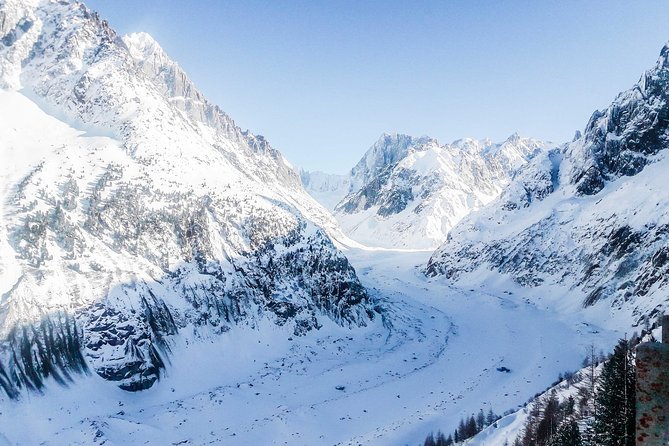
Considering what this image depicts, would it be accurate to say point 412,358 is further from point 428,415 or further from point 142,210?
point 142,210

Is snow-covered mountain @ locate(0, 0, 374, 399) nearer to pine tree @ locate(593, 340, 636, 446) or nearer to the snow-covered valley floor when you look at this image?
the snow-covered valley floor

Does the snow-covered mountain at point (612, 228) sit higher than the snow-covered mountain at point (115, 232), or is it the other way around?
the snow-covered mountain at point (115, 232)

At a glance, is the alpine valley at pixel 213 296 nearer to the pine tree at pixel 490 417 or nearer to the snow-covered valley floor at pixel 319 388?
the snow-covered valley floor at pixel 319 388

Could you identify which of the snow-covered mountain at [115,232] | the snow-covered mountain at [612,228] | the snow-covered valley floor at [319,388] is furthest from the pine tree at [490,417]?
the snow-covered mountain at [612,228]

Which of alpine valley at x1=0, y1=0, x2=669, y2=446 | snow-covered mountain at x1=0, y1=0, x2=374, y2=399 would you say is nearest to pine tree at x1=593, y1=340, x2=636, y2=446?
alpine valley at x1=0, y1=0, x2=669, y2=446

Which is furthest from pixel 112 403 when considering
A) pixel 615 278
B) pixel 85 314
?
pixel 615 278

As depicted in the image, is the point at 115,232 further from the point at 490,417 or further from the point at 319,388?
the point at 490,417
